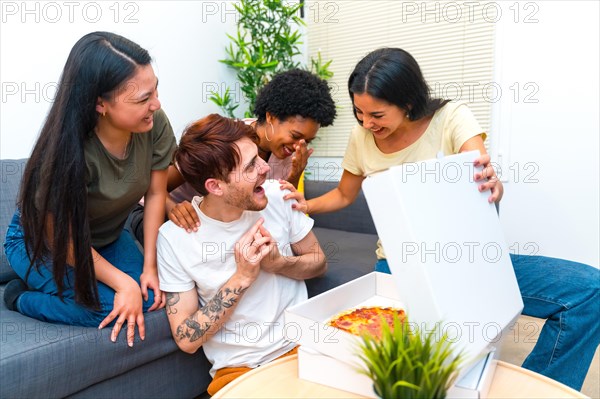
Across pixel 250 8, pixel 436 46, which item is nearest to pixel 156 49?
pixel 250 8

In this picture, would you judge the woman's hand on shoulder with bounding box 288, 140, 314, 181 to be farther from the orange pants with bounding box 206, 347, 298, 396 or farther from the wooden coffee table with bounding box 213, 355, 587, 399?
the wooden coffee table with bounding box 213, 355, 587, 399

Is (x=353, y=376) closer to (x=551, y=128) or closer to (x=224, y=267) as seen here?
(x=224, y=267)

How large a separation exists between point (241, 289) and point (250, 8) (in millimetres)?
2210

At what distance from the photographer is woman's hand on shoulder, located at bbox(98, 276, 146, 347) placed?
1352mm

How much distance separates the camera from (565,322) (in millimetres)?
1337

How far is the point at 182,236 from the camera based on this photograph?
137 cm

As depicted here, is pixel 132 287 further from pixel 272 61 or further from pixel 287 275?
pixel 272 61

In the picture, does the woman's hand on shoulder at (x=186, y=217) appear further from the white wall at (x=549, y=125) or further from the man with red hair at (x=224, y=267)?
the white wall at (x=549, y=125)

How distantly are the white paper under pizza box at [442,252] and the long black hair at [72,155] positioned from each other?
2.55ft

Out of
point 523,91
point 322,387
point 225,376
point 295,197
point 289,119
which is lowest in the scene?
point 225,376

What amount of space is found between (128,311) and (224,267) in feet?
0.96

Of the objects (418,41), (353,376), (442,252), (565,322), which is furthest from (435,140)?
(418,41)

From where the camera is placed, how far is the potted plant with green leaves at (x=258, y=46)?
118 inches

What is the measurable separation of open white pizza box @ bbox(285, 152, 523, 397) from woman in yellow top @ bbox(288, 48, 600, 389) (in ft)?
0.86
